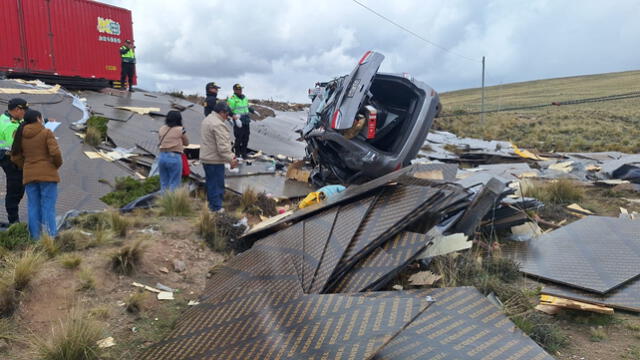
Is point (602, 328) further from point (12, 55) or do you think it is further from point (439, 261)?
point (12, 55)

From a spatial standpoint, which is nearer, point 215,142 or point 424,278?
point 424,278

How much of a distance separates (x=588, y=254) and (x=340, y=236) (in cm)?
261

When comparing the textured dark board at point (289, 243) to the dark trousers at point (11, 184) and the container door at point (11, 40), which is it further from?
the container door at point (11, 40)

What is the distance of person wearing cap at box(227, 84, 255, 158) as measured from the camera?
9753 mm

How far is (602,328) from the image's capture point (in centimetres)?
334

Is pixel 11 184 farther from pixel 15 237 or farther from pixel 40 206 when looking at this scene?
pixel 15 237

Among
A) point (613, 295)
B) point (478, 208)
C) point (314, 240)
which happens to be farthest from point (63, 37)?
point (613, 295)

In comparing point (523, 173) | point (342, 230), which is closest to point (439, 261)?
point (342, 230)

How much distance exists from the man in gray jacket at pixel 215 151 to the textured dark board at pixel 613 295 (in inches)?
172

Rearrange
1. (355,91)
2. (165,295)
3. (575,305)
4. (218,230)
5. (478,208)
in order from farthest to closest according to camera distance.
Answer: (355,91)
(218,230)
(478,208)
(165,295)
(575,305)

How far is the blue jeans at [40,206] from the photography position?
4.89m

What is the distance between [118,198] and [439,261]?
4.89 meters

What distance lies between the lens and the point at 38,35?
51.0 ft

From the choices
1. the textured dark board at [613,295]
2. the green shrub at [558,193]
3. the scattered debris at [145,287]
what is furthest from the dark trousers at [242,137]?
the textured dark board at [613,295]
